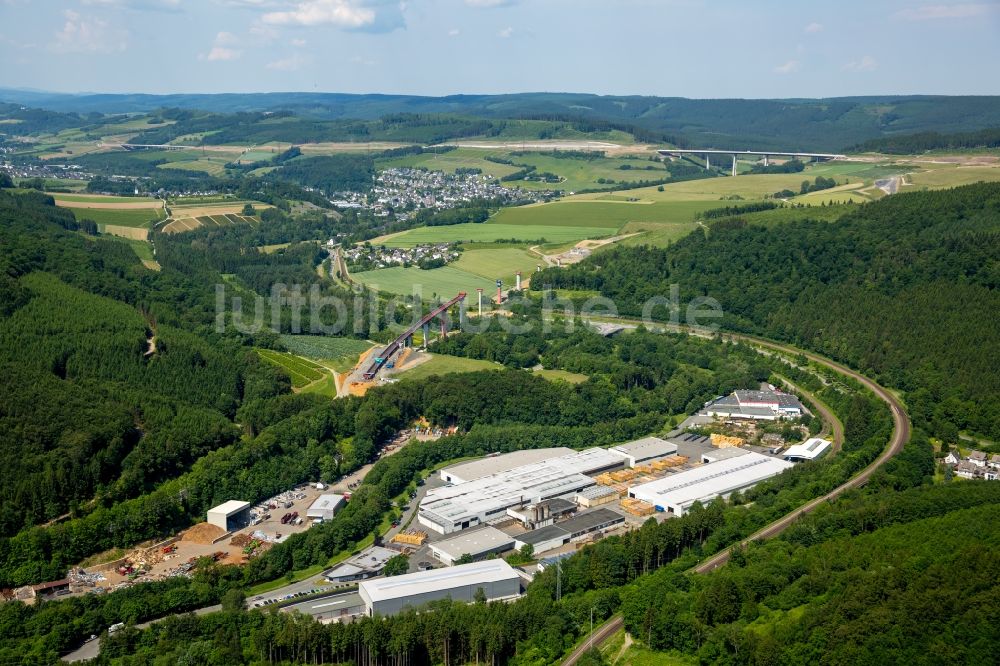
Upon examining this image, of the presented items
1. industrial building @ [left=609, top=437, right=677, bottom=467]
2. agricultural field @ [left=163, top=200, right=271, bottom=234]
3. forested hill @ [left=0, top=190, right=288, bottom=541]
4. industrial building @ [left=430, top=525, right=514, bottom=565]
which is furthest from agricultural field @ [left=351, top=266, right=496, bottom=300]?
industrial building @ [left=430, top=525, right=514, bottom=565]

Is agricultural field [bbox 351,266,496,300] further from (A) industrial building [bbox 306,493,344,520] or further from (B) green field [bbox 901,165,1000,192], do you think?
(B) green field [bbox 901,165,1000,192]

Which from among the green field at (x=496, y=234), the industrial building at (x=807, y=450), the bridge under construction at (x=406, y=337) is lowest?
the industrial building at (x=807, y=450)

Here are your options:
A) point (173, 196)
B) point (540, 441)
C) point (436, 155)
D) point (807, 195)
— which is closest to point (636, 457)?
point (540, 441)

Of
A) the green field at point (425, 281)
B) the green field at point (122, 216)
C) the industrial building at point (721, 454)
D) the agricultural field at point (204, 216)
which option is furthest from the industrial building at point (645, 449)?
the green field at point (122, 216)

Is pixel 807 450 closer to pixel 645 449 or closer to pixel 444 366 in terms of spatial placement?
pixel 645 449

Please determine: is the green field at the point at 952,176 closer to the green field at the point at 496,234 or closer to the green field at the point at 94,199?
the green field at the point at 496,234

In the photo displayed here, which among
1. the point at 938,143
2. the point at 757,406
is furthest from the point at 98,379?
the point at 938,143

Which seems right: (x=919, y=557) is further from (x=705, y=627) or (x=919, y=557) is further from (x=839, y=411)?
(x=839, y=411)
